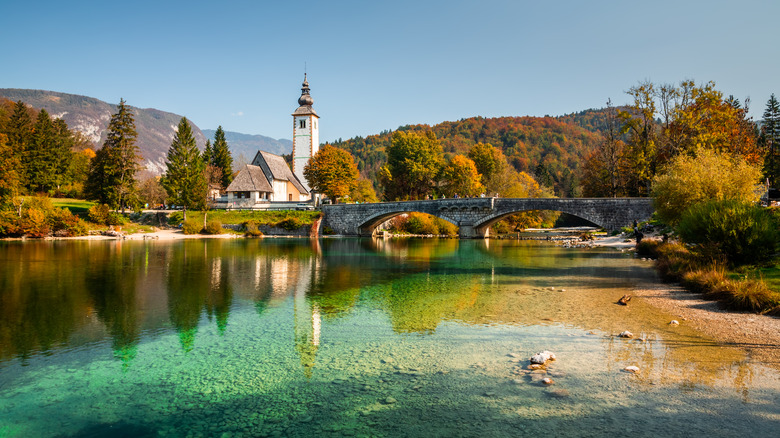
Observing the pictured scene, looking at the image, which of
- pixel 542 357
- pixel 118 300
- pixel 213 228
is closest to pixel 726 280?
pixel 542 357

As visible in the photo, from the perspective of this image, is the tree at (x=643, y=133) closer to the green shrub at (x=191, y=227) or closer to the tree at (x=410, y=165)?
the tree at (x=410, y=165)

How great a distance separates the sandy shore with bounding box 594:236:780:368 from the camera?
1004 centimetres

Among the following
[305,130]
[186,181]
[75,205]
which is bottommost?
[75,205]

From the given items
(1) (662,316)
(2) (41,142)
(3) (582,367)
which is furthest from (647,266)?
(2) (41,142)

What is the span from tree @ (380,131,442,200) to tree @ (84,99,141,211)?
40.9 m

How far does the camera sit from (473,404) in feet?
24.6

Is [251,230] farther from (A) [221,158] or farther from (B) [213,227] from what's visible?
(A) [221,158]

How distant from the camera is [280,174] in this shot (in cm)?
8012

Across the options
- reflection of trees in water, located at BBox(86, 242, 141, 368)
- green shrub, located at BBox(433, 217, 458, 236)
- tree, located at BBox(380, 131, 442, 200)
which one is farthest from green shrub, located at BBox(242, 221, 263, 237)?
reflection of trees in water, located at BBox(86, 242, 141, 368)

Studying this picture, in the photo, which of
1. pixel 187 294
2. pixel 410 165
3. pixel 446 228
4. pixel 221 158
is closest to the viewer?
pixel 187 294

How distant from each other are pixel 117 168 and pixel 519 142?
120545 millimetres

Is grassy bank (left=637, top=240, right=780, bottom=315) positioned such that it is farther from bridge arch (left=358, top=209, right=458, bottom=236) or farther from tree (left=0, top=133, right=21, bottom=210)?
tree (left=0, top=133, right=21, bottom=210)

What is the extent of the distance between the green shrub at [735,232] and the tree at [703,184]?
6.25 m

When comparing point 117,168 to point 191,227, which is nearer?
point 117,168
